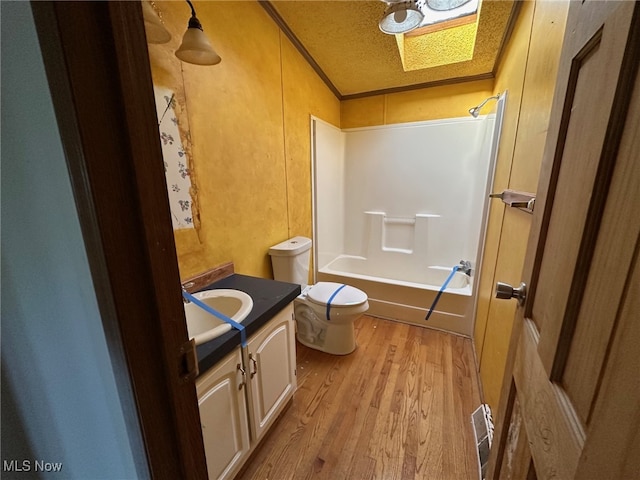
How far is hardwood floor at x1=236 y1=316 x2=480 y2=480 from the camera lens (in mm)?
1220

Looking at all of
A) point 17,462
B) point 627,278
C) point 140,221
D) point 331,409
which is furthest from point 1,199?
point 331,409

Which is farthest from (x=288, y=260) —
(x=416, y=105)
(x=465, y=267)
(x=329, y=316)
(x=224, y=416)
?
(x=416, y=105)

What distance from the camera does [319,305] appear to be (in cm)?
190

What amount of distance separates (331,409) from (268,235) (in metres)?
1.22

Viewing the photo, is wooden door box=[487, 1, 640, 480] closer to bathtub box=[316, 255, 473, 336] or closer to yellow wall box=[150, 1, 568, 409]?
yellow wall box=[150, 1, 568, 409]

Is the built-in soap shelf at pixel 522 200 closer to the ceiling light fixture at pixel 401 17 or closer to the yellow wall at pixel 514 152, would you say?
the yellow wall at pixel 514 152

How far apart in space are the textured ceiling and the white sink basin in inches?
71.8

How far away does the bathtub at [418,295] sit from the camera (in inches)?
88.8

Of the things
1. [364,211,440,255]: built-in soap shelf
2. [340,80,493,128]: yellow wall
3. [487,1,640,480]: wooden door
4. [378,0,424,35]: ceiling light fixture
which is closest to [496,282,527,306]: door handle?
[487,1,640,480]: wooden door

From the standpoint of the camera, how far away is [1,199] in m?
0.47

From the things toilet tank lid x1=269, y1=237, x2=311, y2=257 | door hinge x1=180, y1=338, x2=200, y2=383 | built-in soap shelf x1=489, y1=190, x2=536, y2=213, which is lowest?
toilet tank lid x1=269, y1=237, x2=311, y2=257

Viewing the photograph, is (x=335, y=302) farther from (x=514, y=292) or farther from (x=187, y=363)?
(x=187, y=363)
